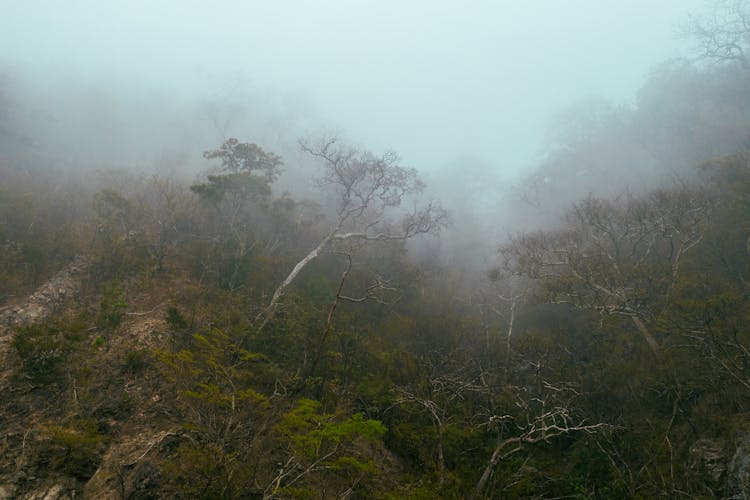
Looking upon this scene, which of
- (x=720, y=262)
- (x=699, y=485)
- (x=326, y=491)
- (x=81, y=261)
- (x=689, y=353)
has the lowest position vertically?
(x=326, y=491)

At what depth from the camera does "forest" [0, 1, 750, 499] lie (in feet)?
23.3

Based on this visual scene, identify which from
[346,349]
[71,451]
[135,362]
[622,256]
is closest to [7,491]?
[71,451]

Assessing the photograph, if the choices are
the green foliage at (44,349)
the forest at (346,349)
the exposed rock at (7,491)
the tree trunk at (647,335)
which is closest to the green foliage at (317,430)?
the forest at (346,349)

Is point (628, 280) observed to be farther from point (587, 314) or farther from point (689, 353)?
point (689, 353)

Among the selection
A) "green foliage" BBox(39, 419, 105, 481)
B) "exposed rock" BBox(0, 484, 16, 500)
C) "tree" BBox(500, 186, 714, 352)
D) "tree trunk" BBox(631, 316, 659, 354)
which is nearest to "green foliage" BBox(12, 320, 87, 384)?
"green foliage" BBox(39, 419, 105, 481)

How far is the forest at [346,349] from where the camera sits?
7.09m

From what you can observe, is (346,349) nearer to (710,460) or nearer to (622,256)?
(710,460)

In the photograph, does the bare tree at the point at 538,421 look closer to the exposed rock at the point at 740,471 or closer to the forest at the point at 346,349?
the forest at the point at 346,349

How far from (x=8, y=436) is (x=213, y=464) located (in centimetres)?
403

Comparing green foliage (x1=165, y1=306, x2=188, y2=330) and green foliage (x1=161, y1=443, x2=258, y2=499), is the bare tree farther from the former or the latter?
green foliage (x1=165, y1=306, x2=188, y2=330)

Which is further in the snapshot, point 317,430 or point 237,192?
point 237,192

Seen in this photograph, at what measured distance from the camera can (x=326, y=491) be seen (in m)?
7.40

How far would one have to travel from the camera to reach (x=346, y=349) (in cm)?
1129

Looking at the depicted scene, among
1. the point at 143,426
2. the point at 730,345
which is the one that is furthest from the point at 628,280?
the point at 143,426
